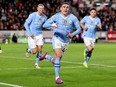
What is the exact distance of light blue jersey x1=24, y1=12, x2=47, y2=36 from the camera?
17623mm

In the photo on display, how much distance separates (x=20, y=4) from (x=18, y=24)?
3191 millimetres

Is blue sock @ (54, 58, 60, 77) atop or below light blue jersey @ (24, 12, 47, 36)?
below

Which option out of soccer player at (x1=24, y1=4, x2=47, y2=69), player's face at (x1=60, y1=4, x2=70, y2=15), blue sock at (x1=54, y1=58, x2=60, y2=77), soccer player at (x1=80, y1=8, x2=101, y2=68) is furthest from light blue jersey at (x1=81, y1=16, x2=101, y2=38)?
blue sock at (x1=54, y1=58, x2=60, y2=77)

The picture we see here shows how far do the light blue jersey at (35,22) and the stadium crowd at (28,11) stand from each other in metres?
28.5

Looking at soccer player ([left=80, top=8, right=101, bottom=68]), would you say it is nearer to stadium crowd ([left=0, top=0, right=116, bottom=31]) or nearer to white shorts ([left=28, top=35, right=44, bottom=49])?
white shorts ([left=28, top=35, right=44, bottom=49])

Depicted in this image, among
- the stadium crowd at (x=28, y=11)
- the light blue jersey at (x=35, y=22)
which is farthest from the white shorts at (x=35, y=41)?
the stadium crowd at (x=28, y=11)

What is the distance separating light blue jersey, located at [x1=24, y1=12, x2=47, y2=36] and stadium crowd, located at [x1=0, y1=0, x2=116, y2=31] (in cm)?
2846

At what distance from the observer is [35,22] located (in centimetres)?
1791

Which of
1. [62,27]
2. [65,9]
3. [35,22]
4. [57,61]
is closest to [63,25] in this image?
[62,27]

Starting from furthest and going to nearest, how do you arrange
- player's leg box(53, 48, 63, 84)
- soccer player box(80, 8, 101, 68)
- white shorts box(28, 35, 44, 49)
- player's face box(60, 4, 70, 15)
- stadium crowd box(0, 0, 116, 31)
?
stadium crowd box(0, 0, 116, 31) < soccer player box(80, 8, 101, 68) < white shorts box(28, 35, 44, 49) < player's face box(60, 4, 70, 15) < player's leg box(53, 48, 63, 84)

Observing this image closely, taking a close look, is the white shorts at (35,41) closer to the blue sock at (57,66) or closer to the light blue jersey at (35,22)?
the light blue jersey at (35,22)

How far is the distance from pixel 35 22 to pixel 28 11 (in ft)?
104

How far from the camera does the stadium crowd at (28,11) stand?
47000 millimetres

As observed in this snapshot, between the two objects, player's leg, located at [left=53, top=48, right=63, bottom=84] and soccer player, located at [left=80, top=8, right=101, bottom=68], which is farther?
soccer player, located at [left=80, top=8, right=101, bottom=68]
